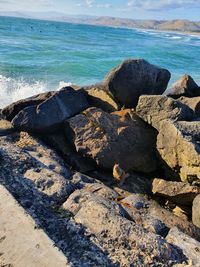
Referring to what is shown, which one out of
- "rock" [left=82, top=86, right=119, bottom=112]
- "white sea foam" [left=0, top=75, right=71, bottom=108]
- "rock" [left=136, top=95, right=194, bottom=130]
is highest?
"rock" [left=136, top=95, right=194, bottom=130]

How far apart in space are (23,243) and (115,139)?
3128 millimetres

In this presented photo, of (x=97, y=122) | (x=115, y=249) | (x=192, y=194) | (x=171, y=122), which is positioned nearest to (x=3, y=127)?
(x=97, y=122)

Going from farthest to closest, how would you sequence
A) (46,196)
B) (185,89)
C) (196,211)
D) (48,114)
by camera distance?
(185,89)
(48,114)
(196,211)
(46,196)

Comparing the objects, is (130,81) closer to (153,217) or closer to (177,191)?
(177,191)

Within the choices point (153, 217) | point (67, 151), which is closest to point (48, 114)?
point (67, 151)

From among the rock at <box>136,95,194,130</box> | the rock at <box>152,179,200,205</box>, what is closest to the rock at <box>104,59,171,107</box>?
the rock at <box>136,95,194,130</box>

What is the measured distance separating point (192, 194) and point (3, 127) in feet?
10.9

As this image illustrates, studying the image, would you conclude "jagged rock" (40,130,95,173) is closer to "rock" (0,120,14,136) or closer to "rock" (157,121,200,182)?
"rock" (0,120,14,136)

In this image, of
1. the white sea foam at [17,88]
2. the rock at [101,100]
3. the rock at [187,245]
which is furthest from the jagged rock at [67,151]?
the white sea foam at [17,88]

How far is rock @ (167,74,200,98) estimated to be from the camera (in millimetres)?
8227

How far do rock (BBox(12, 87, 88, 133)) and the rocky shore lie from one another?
2 centimetres

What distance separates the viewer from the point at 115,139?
6641 mm

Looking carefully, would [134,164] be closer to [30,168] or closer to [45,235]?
[30,168]

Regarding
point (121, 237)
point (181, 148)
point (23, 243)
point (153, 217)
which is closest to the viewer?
point (23, 243)
